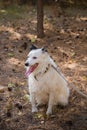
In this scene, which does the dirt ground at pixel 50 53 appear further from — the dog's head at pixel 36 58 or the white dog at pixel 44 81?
the dog's head at pixel 36 58

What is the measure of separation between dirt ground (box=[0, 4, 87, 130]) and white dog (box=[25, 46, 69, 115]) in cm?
17

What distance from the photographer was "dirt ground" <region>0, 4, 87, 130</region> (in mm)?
5348

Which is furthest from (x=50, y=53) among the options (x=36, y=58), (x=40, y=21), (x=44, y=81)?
(x=36, y=58)

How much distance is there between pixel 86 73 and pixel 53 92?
65.6 inches

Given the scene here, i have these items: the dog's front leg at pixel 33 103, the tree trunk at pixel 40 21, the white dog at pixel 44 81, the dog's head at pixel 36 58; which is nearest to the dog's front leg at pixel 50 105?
the white dog at pixel 44 81

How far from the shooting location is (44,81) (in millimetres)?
5281

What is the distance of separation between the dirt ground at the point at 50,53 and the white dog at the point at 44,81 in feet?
0.57

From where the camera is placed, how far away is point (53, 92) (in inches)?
213

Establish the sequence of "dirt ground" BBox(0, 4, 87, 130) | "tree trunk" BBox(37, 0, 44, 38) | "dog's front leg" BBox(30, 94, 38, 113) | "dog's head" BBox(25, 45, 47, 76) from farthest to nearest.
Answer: "tree trunk" BBox(37, 0, 44, 38)
"dog's front leg" BBox(30, 94, 38, 113)
"dirt ground" BBox(0, 4, 87, 130)
"dog's head" BBox(25, 45, 47, 76)

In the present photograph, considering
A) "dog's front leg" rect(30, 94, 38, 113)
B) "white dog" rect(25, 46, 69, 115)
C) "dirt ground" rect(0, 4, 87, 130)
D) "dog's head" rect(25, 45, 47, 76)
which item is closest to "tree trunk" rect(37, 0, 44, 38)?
"dirt ground" rect(0, 4, 87, 130)

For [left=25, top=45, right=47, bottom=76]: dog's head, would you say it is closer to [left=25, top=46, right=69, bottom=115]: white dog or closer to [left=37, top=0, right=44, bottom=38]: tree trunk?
[left=25, top=46, right=69, bottom=115]: white dog

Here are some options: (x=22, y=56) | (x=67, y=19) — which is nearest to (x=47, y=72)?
(x=22, y=56)

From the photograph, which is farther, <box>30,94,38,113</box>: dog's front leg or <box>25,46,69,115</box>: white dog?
<box>30,94,38,113</box>: dog's front leg

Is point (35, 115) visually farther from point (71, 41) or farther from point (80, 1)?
point (80, 1)
